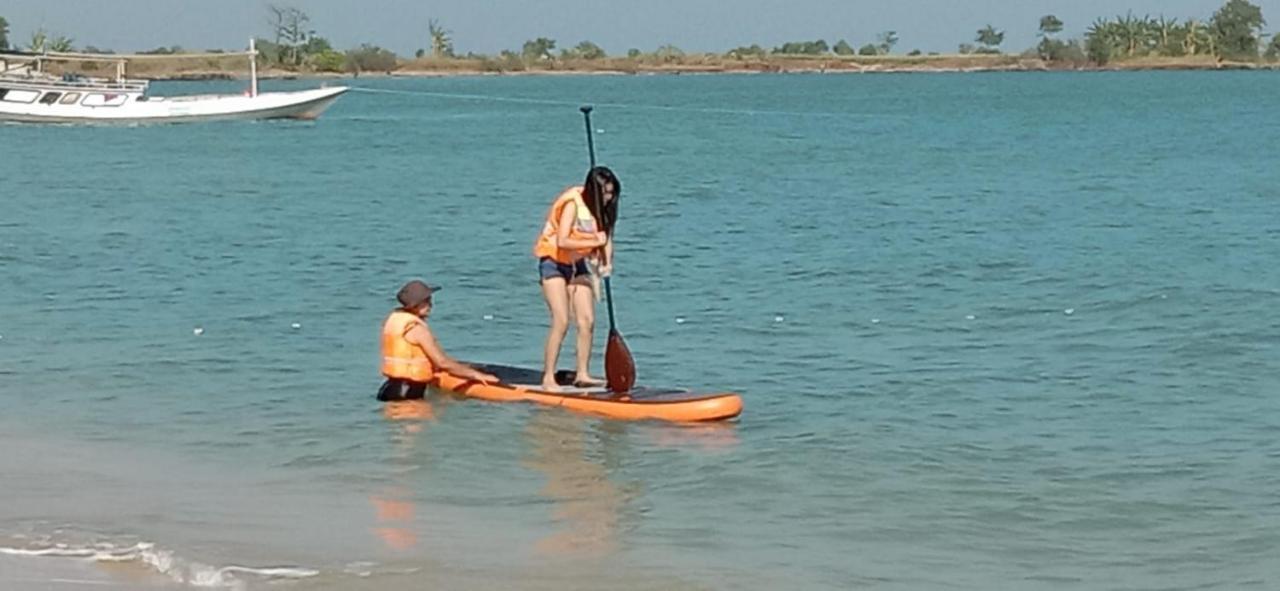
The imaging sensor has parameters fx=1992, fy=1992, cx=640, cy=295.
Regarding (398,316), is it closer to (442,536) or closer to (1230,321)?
(442,536)

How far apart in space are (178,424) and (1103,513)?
612 cm

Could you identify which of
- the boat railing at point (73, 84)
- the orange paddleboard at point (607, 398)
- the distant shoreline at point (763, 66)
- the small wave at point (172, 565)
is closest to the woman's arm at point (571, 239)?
the orange paddleboard at point (607, 398)

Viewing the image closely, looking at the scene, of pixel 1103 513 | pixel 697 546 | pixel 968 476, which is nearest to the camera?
pixel 697 546

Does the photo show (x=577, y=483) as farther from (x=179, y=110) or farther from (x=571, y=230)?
(x=179, y=110)

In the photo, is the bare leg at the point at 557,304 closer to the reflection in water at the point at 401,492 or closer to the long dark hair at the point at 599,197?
the long dark hair at the point at 599,197

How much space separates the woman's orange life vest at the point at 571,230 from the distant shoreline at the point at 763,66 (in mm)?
149426

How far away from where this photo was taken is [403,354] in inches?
536

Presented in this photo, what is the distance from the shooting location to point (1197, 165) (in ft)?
144

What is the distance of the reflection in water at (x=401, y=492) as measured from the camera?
962cm

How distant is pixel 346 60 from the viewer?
161m

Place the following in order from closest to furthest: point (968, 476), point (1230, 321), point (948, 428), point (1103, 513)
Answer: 1. point (1103, 513)
2. point (968, 476)
3. point (948, 428)
4. point (1230, 321)

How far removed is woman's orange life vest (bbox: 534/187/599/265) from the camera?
1273 centimetres

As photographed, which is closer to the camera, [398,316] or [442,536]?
[442,536]

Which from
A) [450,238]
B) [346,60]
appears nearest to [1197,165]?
[450,238]
